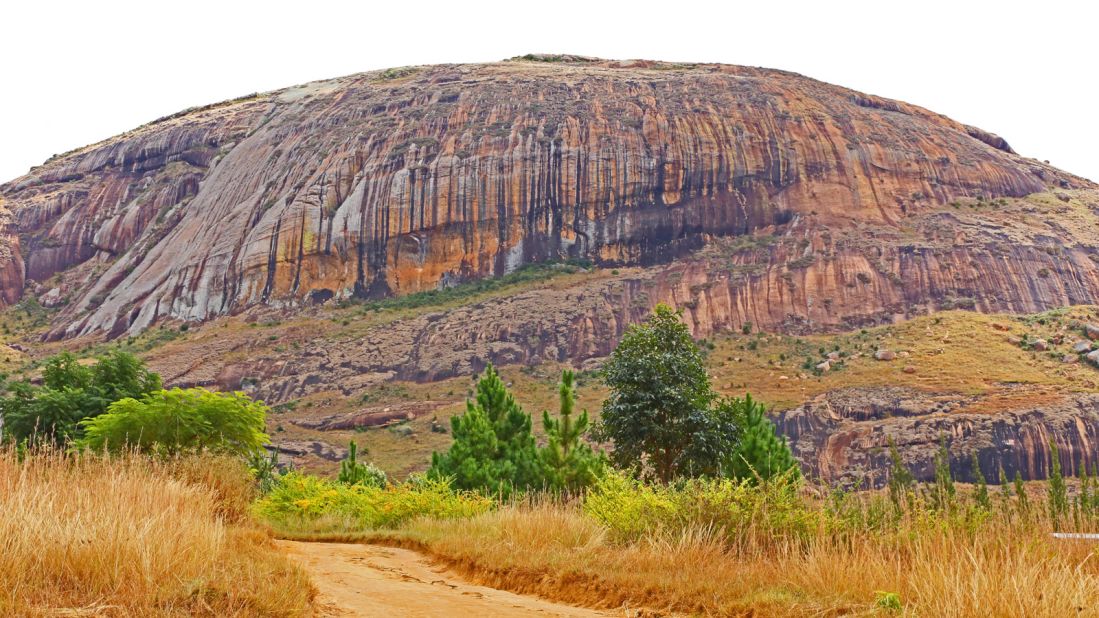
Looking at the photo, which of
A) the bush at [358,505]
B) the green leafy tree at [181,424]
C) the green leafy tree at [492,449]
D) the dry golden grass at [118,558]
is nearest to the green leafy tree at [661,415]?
the green leafy tree at [492,449]

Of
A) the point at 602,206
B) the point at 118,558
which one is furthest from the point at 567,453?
the point at 602,206

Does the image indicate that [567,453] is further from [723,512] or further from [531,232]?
[531,232]

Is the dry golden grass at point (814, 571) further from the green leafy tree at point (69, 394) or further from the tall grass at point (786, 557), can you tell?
the green leafy tree at point (69, 394)

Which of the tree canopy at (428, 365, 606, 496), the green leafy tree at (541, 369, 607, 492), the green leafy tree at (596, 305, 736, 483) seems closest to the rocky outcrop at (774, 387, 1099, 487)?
the tree canopy at (428, 365, 606, 496)

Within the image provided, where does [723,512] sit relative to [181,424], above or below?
above

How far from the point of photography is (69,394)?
22250 mm

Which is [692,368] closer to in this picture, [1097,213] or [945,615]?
[945,615]

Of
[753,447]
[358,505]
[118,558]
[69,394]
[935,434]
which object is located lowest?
[935,434]

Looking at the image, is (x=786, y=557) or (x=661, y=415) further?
(x=661, y=415)

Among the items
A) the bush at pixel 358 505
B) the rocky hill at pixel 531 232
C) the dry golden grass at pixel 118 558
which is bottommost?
the bush at pixel 358 505

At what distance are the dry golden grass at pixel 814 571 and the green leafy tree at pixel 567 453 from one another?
11.9 m

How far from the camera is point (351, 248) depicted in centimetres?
9962

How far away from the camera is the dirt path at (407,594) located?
26.1 feet

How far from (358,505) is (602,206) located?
8339 cm
